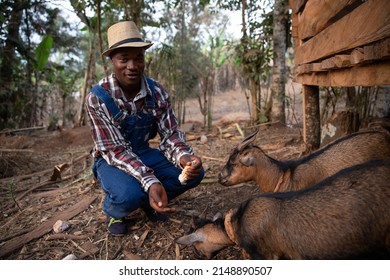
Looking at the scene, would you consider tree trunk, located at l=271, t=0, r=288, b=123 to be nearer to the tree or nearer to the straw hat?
the tree

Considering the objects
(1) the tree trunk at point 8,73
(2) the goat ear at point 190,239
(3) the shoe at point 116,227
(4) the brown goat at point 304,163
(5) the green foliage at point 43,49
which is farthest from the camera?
(1) the tree trunk at point 8,73

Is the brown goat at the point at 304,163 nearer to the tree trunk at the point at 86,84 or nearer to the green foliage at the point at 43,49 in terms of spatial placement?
the tree trunk at the point at 86,84

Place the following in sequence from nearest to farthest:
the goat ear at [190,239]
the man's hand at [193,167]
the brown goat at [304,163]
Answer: the goat ear at [190,239] → the man's hand at [193,167] → the brown goat at [304,163]

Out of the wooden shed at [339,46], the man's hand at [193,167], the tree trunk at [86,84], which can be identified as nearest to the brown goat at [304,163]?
the wooden shed at [339,46]

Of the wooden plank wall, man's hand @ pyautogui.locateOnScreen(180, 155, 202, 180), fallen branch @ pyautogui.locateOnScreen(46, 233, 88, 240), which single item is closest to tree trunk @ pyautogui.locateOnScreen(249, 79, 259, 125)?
the wooden plank wall

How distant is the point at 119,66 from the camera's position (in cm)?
310

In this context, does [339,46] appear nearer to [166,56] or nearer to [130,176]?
[130,176]

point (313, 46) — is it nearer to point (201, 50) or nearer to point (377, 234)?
point (377, 234)

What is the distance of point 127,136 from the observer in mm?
3375

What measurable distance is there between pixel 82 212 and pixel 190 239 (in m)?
1.76

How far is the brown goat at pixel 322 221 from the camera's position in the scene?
2.10m

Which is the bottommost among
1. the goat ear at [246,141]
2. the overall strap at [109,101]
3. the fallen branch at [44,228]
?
the fallen branch at [44,228]

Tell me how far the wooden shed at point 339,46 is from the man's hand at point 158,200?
1.87 meters

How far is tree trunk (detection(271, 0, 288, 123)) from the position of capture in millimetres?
7470
